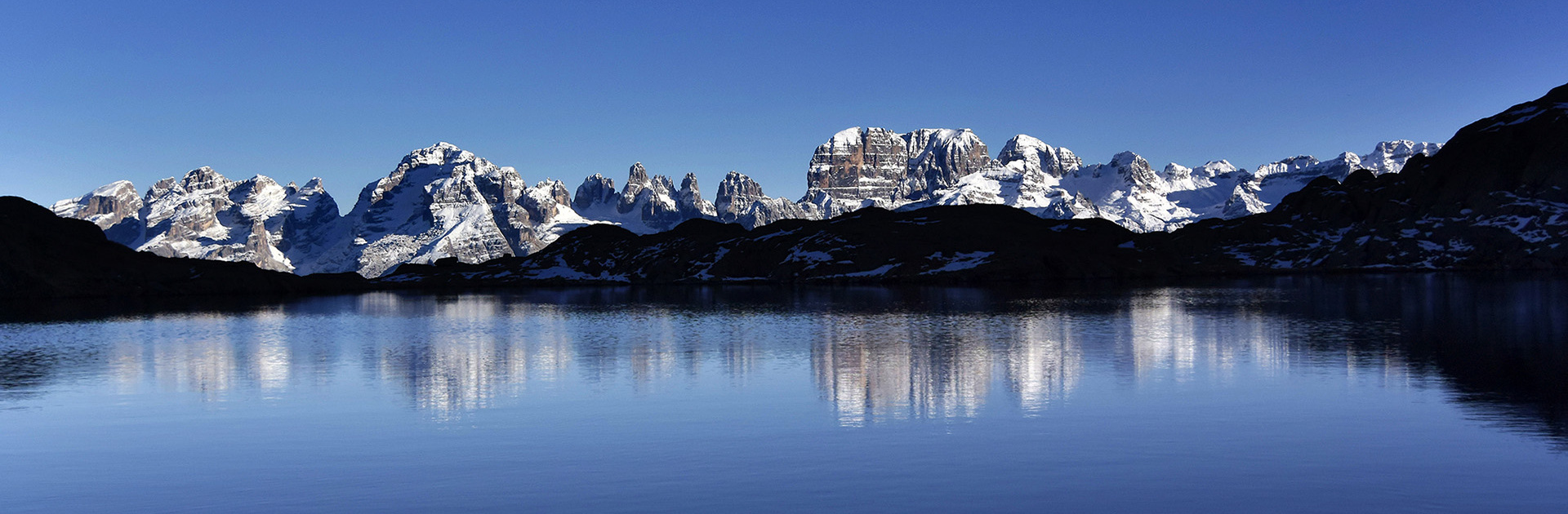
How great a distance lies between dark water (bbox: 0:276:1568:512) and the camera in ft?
97.9

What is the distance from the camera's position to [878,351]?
76.0 meters

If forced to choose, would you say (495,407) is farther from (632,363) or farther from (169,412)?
(632,363)

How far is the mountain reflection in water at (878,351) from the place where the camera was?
172 feet

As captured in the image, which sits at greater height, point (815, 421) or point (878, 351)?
point (878, 351)

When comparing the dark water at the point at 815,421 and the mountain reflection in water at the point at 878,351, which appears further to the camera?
the mountain reflection in water at the point at 878,351

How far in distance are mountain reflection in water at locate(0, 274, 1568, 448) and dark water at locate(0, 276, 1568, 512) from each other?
1.48 ft

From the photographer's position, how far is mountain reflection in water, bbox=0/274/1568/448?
52.4m

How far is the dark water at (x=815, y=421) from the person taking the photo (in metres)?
29.8

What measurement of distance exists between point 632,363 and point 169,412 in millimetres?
26661

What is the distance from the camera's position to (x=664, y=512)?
27.5 meters

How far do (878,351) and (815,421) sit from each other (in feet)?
110

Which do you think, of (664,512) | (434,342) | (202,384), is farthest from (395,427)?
(434,342)

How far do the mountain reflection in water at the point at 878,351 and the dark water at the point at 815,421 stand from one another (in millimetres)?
452

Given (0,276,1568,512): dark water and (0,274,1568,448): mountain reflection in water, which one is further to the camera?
(0,274,1568,448): mountain reflection in water
